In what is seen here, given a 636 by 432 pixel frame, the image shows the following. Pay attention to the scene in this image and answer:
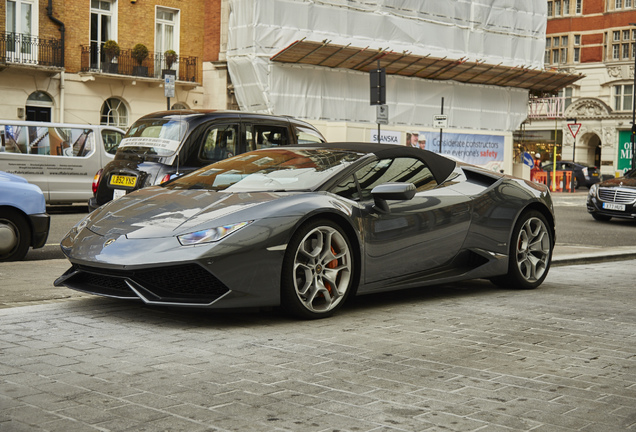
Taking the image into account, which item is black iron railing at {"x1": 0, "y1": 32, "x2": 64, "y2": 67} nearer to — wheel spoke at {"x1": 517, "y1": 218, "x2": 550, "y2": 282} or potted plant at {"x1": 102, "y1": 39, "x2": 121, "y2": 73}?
potted plant at {"x1": 102, "y1": 39, "x2": 121, "y2": 73}

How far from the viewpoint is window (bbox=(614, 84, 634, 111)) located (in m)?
60.7

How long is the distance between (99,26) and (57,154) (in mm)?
13624

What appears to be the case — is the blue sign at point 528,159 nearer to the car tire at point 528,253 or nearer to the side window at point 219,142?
the side window at point 219,142

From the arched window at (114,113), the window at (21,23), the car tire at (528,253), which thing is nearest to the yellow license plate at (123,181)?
the car tire at (528,253)

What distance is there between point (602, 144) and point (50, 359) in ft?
201

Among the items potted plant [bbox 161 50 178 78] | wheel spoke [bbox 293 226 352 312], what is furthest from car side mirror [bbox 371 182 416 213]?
potted plant [bbox 161 50 178 78]

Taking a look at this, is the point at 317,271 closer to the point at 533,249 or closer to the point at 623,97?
the point at 533,249

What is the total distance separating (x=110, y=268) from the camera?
5227mm

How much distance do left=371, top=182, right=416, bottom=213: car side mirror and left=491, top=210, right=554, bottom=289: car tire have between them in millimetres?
1605

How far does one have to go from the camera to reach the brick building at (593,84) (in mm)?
60875

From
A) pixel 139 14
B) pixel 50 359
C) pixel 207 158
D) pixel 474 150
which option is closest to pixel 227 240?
pixel 50 359

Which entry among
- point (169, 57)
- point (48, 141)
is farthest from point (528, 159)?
point (48, 141)

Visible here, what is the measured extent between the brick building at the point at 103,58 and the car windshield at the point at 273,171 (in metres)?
22.1

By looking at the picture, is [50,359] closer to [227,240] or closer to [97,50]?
[227,240]
